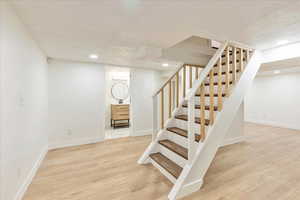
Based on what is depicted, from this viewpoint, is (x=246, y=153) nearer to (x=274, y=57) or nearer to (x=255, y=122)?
(x=274, y=57)

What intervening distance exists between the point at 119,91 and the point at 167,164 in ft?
13.9

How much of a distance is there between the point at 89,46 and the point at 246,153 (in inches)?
154

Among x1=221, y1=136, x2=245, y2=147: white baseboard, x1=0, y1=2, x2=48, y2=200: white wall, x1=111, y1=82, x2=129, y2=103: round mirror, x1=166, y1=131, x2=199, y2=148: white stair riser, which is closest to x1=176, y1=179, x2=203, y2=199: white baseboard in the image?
x1=166, y1=131, x2=199, y2=148: white stair riser

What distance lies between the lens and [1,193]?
123 centimetres

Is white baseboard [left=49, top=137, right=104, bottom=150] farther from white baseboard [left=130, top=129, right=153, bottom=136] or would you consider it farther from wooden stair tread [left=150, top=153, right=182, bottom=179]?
wooden stair tread [left=150, top=153, right=182, bottom=179]

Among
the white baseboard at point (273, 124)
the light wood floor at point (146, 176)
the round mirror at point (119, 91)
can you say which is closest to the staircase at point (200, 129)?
the light wood floor at point (146, 176)

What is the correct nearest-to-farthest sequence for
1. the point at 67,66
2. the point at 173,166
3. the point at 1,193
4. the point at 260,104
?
the point at 1,193 < the point at 173,166 < the point at 67,66 < the point at 260,104

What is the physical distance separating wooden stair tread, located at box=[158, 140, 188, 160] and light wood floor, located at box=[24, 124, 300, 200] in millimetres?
446

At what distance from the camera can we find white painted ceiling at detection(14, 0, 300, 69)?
4.45 ft

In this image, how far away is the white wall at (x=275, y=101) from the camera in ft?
16.4

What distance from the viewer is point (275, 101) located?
5504mm

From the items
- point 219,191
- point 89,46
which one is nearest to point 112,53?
point 89,46

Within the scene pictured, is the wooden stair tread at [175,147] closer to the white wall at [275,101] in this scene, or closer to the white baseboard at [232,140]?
the white baseboard at [232,140]

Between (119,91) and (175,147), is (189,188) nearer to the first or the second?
(175,147)
